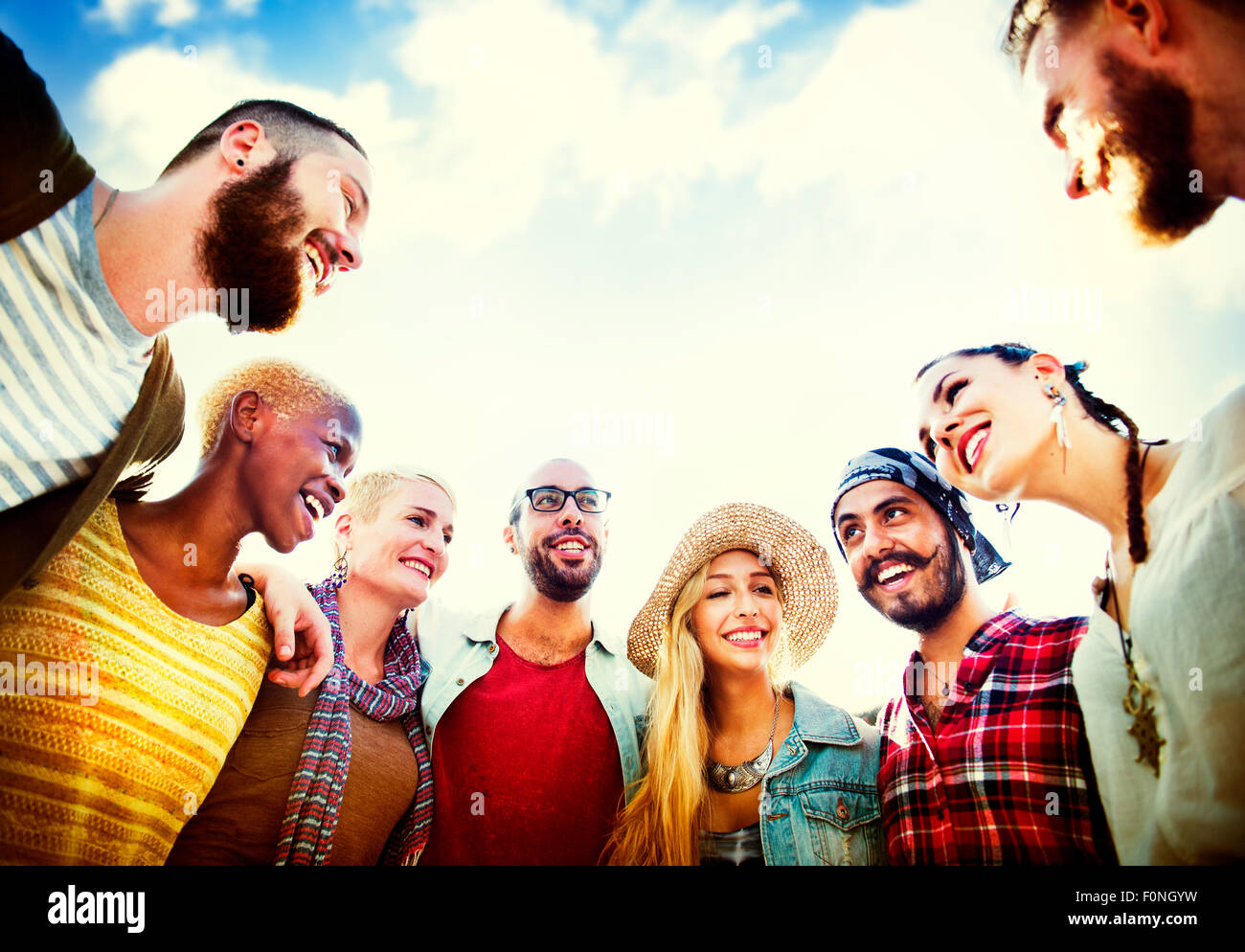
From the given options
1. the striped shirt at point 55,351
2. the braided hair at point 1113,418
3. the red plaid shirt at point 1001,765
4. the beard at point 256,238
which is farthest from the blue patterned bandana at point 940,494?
the striped shirt at point 55,351

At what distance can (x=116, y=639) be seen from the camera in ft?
9.97

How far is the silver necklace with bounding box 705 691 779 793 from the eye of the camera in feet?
11.5

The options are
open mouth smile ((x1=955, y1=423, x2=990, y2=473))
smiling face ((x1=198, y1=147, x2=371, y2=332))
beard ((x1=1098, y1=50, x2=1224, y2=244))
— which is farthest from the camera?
Answer: open mouth smile ((x1=955, y1=423, x2=990, y2=473))

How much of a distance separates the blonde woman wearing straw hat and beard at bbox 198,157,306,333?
2570 mm

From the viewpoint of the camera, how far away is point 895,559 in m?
3.57

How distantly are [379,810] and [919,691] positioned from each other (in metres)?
2.73

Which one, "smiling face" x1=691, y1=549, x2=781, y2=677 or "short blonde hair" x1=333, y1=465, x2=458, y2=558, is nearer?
"smiling face" x1=691, y1=549, x2=781, y2=677

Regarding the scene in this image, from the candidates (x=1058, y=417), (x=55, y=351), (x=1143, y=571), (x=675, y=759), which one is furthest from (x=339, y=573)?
(x=1143, y=571)

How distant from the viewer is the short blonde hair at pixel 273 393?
11.9 ft

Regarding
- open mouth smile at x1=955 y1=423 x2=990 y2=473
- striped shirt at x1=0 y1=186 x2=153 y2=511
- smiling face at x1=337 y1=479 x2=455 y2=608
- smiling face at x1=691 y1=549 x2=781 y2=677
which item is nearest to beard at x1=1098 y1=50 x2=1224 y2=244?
open mouth smile at x1=955 y1=423 x2=990 y2=473

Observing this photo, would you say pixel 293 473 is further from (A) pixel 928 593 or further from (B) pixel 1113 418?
(B) pixel 1113 418

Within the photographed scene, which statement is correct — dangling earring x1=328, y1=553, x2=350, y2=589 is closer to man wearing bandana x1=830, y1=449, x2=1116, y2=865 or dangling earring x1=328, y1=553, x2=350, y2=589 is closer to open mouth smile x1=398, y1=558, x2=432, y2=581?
open mouth smile x1=398, y1=558, x2=432, y2=581

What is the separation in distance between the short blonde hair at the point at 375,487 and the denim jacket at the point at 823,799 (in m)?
2.32
